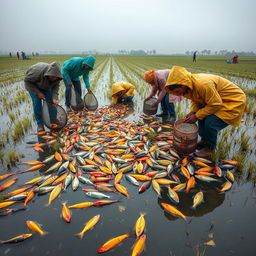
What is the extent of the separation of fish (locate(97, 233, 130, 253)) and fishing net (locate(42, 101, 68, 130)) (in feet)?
9.06

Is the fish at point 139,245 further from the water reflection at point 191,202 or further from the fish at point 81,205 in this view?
the fish at point 81,205

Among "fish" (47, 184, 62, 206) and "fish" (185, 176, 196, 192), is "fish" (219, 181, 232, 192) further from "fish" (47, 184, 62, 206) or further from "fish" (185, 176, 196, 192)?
"fish" (47, 184, 62, 206)

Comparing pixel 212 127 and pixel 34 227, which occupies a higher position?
pixel 212 127

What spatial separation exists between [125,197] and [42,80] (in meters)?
2.77

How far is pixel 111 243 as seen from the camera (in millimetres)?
1523

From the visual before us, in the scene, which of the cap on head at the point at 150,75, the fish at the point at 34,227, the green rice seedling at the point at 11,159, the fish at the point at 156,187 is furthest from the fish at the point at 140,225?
the cap on head at the point at 150,75

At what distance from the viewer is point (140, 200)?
205 cm

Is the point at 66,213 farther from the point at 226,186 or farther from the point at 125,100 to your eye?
the point at 125,100

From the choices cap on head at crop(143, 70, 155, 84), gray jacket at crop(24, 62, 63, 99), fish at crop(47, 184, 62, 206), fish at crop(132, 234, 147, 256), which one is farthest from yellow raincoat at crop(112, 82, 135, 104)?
fish at crop(132, 234, 147, 256)

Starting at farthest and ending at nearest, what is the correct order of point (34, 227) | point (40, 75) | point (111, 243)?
point (40, 75), point (34, 227), point (111, 243)

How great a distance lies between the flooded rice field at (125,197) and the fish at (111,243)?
0.7 inches

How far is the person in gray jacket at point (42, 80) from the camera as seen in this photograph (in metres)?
3.09

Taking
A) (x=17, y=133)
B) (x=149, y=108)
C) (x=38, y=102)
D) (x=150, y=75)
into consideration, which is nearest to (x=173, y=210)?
(x=150, y=75)

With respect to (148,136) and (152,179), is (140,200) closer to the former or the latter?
(152,179)
